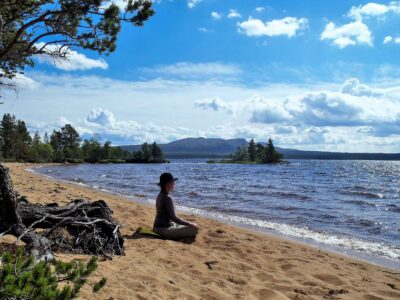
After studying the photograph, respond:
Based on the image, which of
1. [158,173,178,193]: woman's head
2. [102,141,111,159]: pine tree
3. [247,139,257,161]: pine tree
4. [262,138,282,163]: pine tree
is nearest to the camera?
[158,173,178,193]: woman's head

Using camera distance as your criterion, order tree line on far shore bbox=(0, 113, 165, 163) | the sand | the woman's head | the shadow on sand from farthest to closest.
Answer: tree line on far shore bbox=(0, 113, 165, 163) < the shadow on sand < the woman's head < the sand

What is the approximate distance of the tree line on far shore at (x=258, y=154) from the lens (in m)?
167

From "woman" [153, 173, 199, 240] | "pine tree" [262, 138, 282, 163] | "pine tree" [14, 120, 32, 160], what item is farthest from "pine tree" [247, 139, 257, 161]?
"woman" [153, 173, 199, 240]

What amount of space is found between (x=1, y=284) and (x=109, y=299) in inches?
88.8

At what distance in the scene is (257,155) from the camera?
18125 centimetres

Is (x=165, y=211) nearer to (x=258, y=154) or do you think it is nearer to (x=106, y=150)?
(x=106, y=150)

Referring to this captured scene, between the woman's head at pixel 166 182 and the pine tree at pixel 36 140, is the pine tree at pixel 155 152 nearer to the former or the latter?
the pine tree at pixel 36 140

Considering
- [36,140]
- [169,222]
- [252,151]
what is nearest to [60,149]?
[36,140]

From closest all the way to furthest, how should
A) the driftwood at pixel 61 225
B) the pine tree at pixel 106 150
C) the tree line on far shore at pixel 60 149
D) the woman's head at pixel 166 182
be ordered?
the driftwood at pixel 61 225, the woman's head at pixel 166 182, the tree line on far shore at pixel 60 149, the pine tree at pixel 106 150

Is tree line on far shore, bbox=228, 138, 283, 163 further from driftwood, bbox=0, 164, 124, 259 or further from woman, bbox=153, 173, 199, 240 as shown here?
driftwood, bbox=0, 164, 124, 259

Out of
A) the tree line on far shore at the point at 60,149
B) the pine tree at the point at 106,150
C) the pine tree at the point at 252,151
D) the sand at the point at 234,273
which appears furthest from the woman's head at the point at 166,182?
the pine tree at the point at 252,151

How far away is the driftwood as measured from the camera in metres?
6.41

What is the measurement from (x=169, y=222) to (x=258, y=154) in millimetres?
173396

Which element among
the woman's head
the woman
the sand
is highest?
the woman's head
